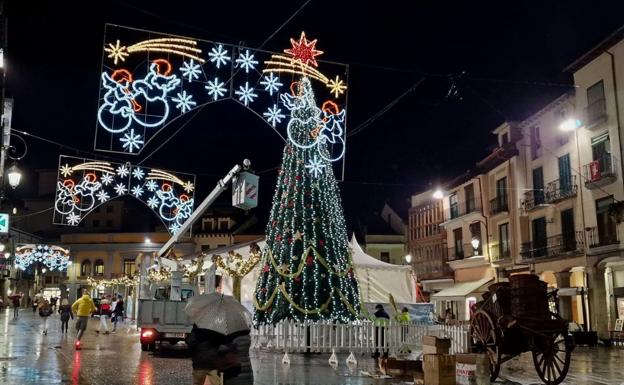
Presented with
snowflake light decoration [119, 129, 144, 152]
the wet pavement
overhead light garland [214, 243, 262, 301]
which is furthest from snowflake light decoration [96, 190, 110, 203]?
snowflake light decoration [119, 129, 144, 152]

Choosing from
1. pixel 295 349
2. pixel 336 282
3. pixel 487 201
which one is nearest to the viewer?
pixel 295 349

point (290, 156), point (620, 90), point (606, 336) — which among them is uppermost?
point (620, 90)

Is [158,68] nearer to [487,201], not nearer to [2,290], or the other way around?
[487,201]

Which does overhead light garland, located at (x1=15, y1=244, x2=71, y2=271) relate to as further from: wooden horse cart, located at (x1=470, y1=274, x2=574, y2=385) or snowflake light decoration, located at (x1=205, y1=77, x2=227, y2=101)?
wooden horse cart, located at (x1=470, y1=274, x2=574, y2=385)

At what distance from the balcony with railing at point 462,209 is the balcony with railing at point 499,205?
177 centimetres

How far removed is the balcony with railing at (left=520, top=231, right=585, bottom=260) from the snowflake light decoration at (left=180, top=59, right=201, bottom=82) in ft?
78.7

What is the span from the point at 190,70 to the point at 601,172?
75.4 ft

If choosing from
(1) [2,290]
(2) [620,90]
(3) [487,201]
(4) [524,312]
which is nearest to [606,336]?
(2) [620,90]

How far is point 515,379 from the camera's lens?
12.7m

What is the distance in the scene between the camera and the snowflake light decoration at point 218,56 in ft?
42.9

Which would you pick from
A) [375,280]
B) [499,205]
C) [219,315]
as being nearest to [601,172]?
[499,205]

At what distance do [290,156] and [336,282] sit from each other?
4250 mm

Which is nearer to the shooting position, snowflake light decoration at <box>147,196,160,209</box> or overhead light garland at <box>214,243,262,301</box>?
snowflake light decoration at <box>147,196,160,209</box>

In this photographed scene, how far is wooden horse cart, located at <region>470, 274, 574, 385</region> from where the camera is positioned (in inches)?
449
